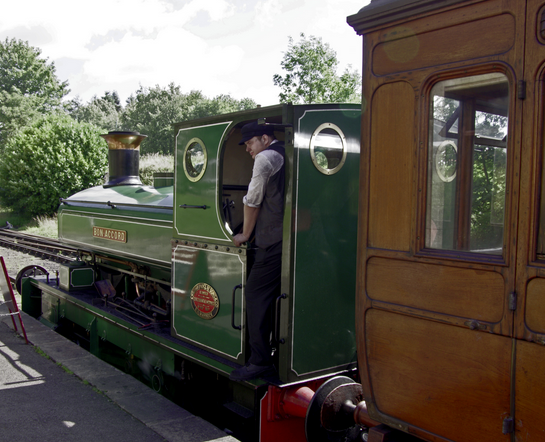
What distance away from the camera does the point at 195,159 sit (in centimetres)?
412

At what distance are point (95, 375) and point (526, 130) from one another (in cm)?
417

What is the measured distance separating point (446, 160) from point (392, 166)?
0.26 metres

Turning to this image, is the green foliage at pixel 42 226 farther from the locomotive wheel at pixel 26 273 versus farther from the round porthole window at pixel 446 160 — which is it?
the round porthole window at pixel 446 160

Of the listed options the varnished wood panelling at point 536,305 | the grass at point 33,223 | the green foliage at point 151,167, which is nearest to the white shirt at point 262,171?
the varnished wood panelling at point 536,305

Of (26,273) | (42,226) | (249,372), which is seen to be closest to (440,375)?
(249,372)

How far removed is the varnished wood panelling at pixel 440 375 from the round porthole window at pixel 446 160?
2.22ft

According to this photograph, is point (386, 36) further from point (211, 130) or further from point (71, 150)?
point (71, 150)

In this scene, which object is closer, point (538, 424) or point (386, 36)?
point (538, 424)

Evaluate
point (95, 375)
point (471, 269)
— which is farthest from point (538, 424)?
point (95, 375)

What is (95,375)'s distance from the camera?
4.66m

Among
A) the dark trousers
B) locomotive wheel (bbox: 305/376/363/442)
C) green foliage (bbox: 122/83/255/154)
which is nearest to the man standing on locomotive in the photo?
the dark trousers

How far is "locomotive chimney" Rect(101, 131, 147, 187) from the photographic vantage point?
7.38 metres

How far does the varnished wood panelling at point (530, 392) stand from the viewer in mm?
1928

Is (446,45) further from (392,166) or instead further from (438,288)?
(438,288)
